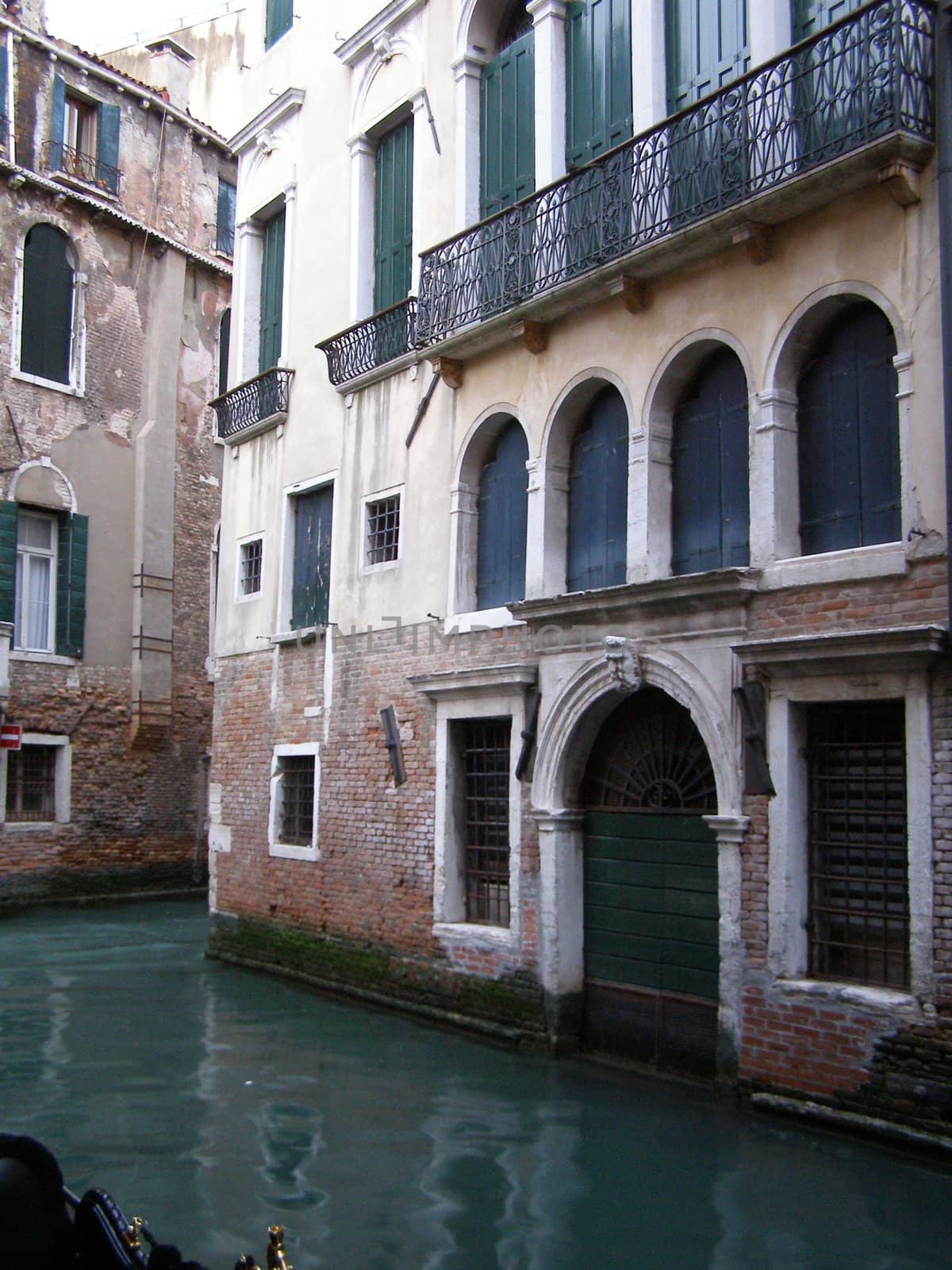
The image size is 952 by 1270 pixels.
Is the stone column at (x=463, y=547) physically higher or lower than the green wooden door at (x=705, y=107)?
lower

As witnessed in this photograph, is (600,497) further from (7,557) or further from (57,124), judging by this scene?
(57,124)

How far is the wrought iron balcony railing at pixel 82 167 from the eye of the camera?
1975cm

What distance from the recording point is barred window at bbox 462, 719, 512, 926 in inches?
404

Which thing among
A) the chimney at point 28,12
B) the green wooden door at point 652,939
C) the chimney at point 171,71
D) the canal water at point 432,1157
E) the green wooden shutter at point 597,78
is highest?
the chimney at point 171,71

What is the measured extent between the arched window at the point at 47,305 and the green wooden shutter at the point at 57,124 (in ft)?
3.54

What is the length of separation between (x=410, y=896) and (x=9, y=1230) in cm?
758

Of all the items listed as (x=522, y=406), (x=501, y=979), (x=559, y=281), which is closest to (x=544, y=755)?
(x=501, y=979)

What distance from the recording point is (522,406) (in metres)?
10.2

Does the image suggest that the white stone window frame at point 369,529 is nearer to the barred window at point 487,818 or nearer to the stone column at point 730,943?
the barred window at point 487,818

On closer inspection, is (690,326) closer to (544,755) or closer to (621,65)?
(621,65)

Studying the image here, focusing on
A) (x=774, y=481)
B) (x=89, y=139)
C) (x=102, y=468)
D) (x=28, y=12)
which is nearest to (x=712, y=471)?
(x=774, y=481)

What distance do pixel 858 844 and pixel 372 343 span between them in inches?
272

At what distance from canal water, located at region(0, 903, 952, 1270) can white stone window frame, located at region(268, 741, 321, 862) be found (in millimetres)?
2210

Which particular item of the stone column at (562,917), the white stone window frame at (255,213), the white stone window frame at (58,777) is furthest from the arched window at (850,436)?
the white stone window frame at (58,777)
